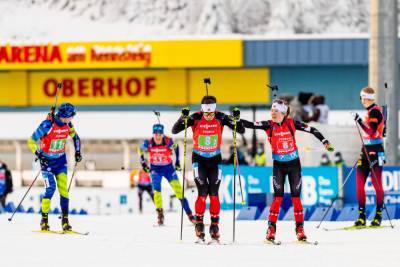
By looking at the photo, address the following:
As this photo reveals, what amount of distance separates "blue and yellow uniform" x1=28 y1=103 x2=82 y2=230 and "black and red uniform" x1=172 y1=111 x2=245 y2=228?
200 cm

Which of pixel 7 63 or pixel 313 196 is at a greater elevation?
pixel 7 63

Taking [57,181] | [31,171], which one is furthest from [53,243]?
[31,171]

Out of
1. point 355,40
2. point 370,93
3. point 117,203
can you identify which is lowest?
point 117,203

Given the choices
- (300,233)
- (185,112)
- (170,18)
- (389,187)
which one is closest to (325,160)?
(389,187)

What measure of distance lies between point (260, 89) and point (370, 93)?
3494 centimetres

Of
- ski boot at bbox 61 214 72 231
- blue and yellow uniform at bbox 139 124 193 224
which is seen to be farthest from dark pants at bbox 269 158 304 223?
blue and yellow uniform at bbox 139 124 193 224

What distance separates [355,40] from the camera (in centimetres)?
4872

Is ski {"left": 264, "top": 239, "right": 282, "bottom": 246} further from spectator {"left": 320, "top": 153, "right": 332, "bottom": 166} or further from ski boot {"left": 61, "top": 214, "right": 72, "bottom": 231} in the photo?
spectator {"left": 320, "top": 153, "right": 332, "bottom": 166}

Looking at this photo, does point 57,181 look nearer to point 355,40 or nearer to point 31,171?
point 31,171

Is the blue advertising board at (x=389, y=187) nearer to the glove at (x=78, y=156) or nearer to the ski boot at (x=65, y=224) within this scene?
the glove at (x=78, y=156)

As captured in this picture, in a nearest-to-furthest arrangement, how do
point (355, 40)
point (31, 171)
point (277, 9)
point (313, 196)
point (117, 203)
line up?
1. point (313, 196)
2. point (117, 203)
3. point (31, 171)
4. point (355, 40)
5. point (277, 9)

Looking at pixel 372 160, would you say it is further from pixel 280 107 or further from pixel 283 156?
pixel 280 107

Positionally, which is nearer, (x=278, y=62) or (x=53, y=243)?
(x=53, y=243)

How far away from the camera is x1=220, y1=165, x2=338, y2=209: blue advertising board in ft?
71.6
